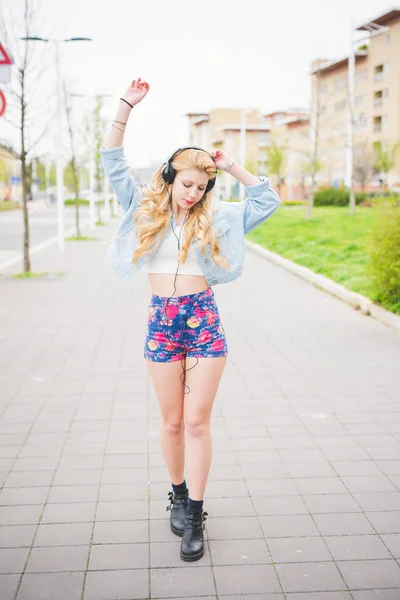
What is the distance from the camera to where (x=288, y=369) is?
22.4 ft

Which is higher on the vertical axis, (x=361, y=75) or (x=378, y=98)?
(x=361, y=75)

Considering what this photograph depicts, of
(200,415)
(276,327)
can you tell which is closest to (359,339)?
(276,327)

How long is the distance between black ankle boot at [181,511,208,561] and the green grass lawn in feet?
22.6

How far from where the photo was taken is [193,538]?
324cm

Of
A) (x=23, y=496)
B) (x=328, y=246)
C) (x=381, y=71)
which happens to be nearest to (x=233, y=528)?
(x=23, y=496)

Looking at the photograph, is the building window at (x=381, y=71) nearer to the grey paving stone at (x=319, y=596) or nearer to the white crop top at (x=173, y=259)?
the white crop top at (x=173, y=259)

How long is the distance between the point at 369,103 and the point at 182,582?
66.5 m

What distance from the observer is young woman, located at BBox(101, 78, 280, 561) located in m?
3.16

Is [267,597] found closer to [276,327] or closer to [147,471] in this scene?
[147,471]

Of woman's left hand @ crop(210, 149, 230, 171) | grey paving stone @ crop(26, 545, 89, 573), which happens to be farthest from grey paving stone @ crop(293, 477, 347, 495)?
woman's left hand @ crop(210, 149, 230, 171)

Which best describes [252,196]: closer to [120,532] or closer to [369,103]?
[120,532]

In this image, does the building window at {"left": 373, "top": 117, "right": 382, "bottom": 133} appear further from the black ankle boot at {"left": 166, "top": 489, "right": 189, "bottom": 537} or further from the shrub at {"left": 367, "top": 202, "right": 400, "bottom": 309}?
the black ankle boot at {"left": 166, "top": 489, "right": 189, "bottom": 537}

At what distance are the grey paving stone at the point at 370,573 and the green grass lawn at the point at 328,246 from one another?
687 cm

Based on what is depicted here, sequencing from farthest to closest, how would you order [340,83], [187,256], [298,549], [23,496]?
1. [340,83]
2. [23,496]
3. [298,549]
4. [187,256]
